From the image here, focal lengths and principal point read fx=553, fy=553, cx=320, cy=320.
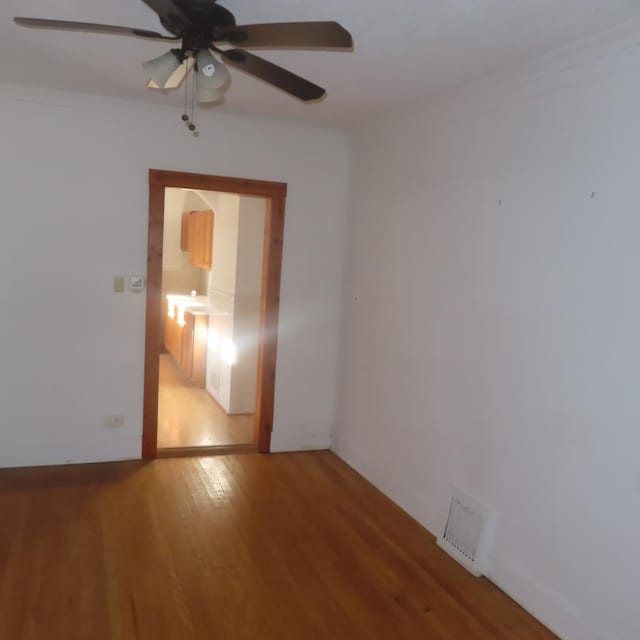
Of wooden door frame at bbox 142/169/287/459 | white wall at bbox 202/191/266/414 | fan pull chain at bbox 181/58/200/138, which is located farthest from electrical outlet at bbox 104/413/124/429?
fan pull chain at bbox 181/58/200/138

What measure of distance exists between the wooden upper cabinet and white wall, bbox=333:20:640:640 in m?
3.07

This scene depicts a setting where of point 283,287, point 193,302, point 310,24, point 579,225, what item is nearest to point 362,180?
point 283,287

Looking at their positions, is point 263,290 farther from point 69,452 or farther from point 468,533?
point 468,533

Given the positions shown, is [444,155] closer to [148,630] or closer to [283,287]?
[283,287]

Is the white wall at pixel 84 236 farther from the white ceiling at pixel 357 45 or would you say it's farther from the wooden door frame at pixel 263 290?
the white ceiling at pixel 357 45

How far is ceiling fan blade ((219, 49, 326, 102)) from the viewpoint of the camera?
1990mm

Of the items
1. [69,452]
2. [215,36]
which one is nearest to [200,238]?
[69,452]

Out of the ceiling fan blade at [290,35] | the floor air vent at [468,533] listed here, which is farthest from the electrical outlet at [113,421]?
the ceiling fan blade at [290,35]

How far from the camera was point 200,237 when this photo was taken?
6832 millimetres

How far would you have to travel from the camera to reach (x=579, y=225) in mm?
2350

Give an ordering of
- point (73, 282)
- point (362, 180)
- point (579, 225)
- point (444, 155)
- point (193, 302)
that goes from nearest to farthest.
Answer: point (579, 225)
point (444, 155)
point (73, 282)
point (362, 180)
point (193, 302)

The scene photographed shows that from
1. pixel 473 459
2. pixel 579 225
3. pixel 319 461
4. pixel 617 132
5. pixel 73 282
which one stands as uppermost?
pixel 617 132

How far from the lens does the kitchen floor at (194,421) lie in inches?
178

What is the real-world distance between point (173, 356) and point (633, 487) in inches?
237
